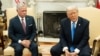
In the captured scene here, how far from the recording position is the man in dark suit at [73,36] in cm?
418

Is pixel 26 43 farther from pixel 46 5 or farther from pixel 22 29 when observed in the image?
pixel 46 5

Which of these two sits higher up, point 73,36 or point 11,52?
point 73,36

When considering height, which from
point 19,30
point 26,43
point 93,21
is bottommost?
point 26,43

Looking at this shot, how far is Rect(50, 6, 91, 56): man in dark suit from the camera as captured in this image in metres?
4.18

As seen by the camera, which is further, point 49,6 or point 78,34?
point 49,6

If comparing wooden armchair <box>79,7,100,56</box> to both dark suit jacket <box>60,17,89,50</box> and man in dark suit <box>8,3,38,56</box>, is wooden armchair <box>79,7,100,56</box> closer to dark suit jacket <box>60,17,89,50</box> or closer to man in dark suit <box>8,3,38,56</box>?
dark suit jacket <box>60,17,89,50</box>

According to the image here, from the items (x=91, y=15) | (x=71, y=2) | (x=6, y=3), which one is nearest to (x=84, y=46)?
(x=91, y=15)

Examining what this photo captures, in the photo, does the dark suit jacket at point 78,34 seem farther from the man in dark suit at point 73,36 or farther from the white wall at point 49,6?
the white wall at point 49,6

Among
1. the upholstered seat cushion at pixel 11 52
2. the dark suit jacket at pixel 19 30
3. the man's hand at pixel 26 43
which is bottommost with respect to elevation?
the upholstered seat cushion at pixel 11 52

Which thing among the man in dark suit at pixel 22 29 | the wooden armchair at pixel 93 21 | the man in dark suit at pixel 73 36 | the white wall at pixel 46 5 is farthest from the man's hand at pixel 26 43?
the white wall at pixel 46 5

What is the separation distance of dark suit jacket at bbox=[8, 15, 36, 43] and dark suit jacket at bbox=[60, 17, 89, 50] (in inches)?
24.5

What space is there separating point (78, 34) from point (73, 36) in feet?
0.28

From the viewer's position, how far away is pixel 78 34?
425cm

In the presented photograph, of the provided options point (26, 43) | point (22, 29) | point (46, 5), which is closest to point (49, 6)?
point (46, 5)
